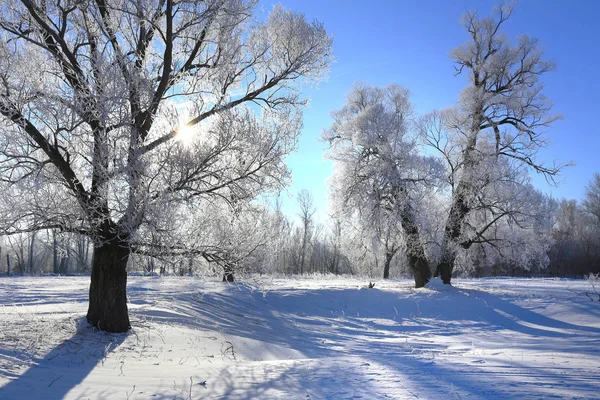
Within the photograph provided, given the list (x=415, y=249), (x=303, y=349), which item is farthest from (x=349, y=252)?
(x=303, y=349)

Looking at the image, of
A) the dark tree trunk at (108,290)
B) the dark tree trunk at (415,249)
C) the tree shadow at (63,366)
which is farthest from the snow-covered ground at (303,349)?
the dark tree trunk at (415,249)

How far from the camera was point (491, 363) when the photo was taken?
19.4ft

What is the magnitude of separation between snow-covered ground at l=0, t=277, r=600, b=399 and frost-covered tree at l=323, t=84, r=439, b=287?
151 inches

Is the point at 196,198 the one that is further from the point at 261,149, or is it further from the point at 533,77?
the point at 533,77

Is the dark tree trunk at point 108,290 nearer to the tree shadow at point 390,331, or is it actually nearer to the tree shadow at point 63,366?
the tree shadow at point 63,366

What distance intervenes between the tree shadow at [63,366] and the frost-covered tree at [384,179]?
13606 millimetres

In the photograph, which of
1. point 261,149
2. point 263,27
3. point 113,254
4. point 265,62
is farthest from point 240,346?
point 263,27

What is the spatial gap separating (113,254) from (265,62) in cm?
545

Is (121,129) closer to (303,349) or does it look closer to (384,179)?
(303,349)

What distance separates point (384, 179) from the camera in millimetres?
19578

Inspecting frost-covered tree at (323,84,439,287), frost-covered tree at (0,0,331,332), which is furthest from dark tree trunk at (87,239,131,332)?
frost-covered tree at (323,84,439,287)

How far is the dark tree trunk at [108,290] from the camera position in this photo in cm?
819

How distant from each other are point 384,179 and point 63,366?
15835 millimetres

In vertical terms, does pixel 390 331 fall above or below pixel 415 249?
below
